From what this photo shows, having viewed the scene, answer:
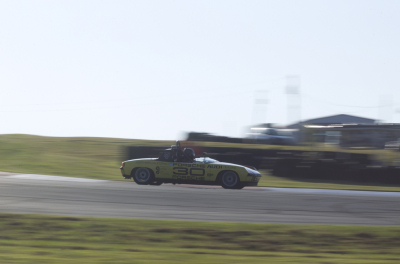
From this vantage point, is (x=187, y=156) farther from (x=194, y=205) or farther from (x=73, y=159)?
(x=73, y=159)

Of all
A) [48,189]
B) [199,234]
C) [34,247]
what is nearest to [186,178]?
[48,189]

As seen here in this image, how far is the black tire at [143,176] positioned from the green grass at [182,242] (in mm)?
6291

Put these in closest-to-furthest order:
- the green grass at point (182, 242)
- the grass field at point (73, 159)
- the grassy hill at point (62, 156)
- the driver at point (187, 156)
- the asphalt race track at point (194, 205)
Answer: the green grass at point (182, 242)
the asphalt race track at point (194, 205)
the driver at point (187, 156)
the grass field at point (73, 159)
the grassy hill at point (62, 156)

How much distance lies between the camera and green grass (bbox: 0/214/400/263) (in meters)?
5.32

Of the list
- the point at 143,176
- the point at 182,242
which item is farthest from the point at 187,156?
the point at 182,242

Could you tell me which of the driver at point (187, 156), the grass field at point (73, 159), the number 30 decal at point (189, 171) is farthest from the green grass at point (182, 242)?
the grass field at point (73, 159)

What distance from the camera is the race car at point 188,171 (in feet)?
43.7

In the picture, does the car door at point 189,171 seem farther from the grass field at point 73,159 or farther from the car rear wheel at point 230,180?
the grass field at point 73,159

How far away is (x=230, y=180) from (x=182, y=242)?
725 cm

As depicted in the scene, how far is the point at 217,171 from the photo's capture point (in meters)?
13.3

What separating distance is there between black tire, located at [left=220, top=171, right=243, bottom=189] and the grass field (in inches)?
113

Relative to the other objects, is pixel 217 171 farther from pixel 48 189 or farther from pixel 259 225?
pixel 259 225

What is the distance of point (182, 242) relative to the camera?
6219 mm

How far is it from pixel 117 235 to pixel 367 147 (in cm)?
2101
